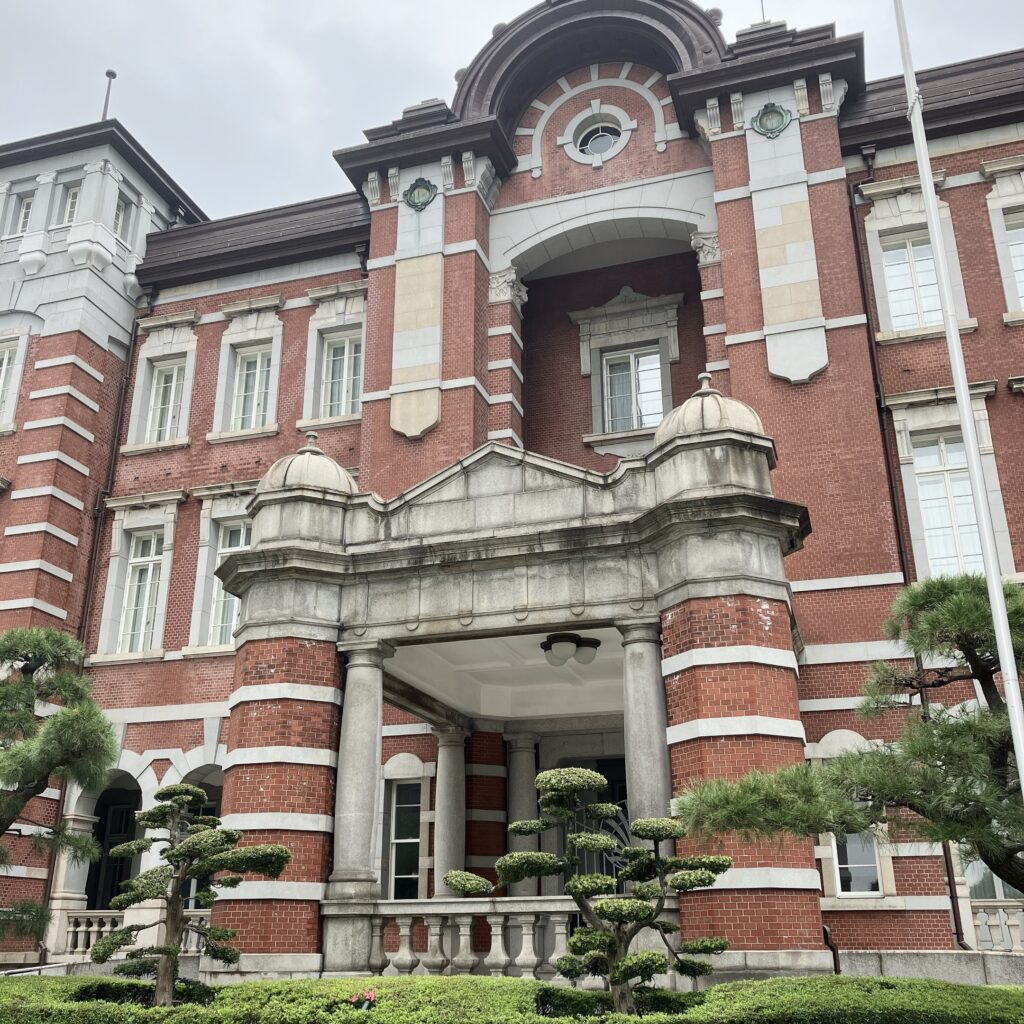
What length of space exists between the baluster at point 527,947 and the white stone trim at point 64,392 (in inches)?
523

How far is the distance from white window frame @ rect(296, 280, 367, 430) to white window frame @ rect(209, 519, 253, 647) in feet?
7.23

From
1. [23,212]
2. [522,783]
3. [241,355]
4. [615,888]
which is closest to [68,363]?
[241,355]

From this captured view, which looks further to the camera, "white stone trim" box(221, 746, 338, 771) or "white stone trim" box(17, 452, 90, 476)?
"white stone trim" box(17, 452, 90, 476)

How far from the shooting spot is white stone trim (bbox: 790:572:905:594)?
563 inches

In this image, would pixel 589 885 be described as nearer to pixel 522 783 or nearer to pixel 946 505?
pixel 522 783

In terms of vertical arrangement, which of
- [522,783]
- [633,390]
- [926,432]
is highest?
[633,390]

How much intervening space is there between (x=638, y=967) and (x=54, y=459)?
1452 centimetres

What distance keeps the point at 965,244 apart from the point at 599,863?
10187 millimetres

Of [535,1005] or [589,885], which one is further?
[535,1005]

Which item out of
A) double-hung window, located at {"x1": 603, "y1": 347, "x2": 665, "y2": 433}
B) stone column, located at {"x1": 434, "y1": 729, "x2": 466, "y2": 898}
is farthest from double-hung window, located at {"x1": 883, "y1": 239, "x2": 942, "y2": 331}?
stone column, located at {"x1": 434, "y1": 729, "x2": 466, "y2": 898}

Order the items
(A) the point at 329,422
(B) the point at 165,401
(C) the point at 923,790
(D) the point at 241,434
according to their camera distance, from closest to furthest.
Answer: (C) the point at 923,790, (A) the point at 329,422, (D) the point at 241,434, (B) the point at 165,401

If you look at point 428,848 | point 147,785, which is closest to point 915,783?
point 428,848

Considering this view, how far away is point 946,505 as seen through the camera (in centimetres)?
1519

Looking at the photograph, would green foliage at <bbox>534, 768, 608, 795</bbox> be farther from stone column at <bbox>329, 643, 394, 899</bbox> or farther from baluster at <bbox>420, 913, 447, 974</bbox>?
stone column at <bbox>329, 643, 394, 899</bbox>
